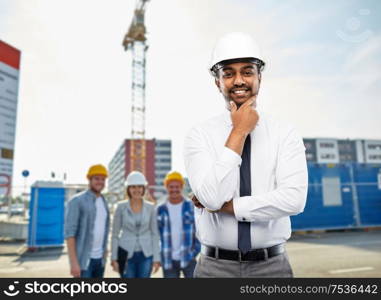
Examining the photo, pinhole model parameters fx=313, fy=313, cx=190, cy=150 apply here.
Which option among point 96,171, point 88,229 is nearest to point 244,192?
point 88,229

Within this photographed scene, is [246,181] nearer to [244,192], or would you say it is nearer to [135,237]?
[244,192]

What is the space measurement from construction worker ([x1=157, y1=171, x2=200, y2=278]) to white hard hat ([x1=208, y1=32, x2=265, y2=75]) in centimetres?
283

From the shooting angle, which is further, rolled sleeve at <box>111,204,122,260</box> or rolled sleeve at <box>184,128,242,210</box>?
rolled sleeve at <box>111,204,122,260</box>

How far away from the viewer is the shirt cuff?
1308 mm

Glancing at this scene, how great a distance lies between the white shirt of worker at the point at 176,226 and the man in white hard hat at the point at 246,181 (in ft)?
8.20

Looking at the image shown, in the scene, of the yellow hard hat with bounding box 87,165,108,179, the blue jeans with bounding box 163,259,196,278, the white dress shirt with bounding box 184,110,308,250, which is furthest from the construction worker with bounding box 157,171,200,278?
the white dress shirt with bounding box 184,110,308,250

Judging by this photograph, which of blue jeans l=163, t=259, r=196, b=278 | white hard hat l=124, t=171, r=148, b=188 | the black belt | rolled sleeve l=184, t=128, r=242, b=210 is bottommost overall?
blue jeans l=163, t=259, r=196, b=278

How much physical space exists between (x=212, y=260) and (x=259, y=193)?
15.0 inches

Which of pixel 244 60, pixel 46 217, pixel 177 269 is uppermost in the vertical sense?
pixel 244 60

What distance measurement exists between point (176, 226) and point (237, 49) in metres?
2.97

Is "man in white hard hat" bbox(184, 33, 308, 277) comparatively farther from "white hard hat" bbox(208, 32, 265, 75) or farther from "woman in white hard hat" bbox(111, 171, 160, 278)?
"woman in white hard hat" bbox(111, 171, 160, 278)

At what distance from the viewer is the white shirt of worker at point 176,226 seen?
3904 millimetres

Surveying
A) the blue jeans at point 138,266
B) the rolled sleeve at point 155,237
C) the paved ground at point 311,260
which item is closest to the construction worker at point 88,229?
the blue jeans at point 138,266

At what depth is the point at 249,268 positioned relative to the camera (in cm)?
139
